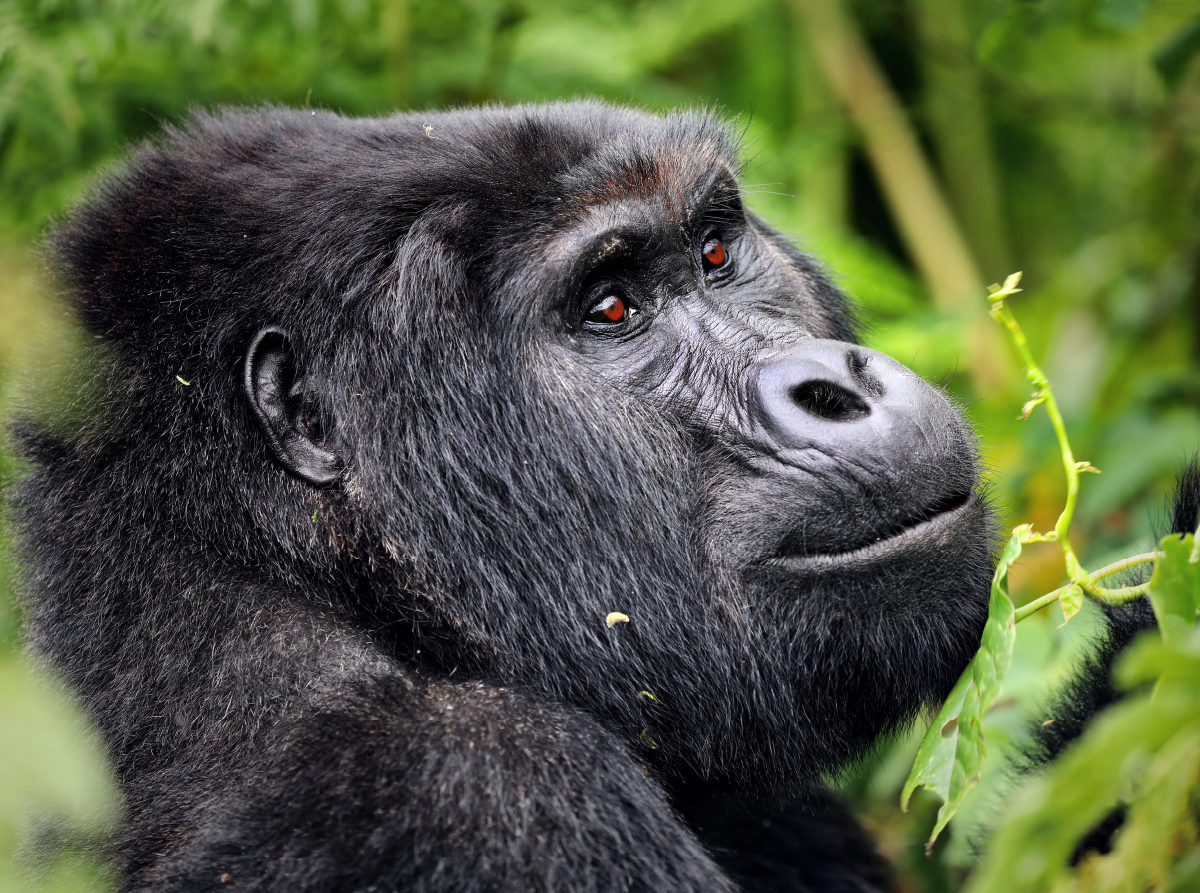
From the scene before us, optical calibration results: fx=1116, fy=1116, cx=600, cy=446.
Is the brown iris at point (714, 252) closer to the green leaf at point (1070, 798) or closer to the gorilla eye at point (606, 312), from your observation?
the gorilla eye at point (606, 312)

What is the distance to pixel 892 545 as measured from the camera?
6.77 ft

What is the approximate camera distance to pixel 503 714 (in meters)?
1.94

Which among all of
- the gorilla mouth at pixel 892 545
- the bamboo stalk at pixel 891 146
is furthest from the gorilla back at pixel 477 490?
the bamboo stalk at pixel 891 146

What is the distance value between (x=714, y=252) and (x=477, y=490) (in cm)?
81

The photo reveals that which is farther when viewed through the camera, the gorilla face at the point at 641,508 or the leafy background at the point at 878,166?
the leafy background at the point at 878,166

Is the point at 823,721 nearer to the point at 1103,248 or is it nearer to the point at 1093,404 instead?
the point at 1093,404

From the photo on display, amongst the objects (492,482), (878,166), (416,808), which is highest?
(878,166)

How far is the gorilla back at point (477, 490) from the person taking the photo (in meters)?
2.07

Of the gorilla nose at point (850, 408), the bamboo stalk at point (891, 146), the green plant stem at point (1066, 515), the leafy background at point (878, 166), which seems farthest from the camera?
the bamboo stalk at point (891, 146)

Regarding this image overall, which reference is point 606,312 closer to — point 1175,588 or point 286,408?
point 286,408

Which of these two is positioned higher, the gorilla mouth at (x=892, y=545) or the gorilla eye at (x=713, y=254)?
the gorilla eye at (x=713, y=254)

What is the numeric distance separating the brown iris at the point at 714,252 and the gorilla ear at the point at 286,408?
938mm

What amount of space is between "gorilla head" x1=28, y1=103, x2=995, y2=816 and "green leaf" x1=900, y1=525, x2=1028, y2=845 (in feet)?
0.80

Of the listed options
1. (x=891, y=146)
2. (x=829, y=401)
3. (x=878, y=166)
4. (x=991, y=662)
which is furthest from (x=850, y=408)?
(x=878, y=166)
